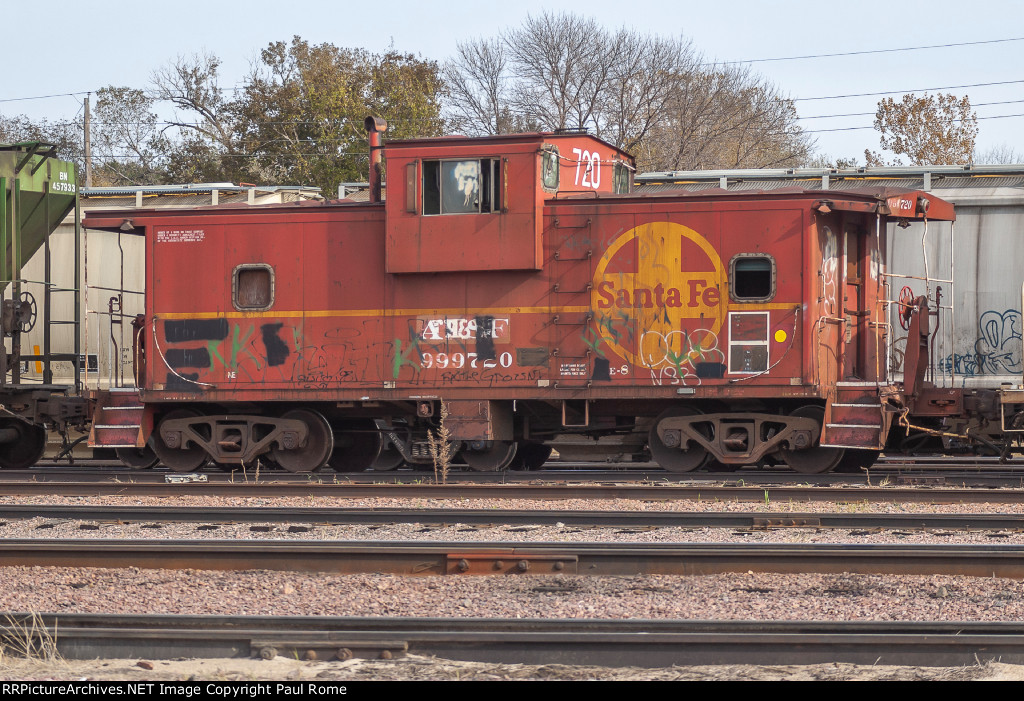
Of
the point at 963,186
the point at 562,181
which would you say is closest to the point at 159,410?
the point at 562,181

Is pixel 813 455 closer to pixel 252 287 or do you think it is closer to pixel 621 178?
pixel 621 178

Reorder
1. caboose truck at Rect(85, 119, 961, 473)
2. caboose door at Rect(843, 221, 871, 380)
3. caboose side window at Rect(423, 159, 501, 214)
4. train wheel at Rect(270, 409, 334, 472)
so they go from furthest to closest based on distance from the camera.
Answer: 1. train wheel at Rect(270, 409, 334, 472)
2. caboose door at Rect(843, 221, 871, 380)
3. caboose side window at Rect(423, 159, 501, 214)
4. caboose truck at Rect(85, 119, 961, 473)

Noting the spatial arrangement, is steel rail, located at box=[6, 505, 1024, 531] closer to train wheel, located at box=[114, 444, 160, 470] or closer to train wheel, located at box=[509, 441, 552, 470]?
train wheel, located at box=[114, 444, 160, 470]

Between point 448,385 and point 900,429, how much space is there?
5653mm

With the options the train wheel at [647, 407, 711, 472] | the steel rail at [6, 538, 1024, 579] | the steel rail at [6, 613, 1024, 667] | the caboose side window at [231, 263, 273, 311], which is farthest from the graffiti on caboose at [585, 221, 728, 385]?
the steel rail at [6, 613, 1024, 667]

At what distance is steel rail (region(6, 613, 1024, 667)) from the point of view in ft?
18.4

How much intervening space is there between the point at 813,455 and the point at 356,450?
6241 millimetres

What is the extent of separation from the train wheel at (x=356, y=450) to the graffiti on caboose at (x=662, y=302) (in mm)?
3716

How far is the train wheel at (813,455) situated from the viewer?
43.8 feet

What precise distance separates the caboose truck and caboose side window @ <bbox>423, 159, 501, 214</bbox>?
0.09 feet

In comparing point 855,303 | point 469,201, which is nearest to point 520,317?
point 469,201

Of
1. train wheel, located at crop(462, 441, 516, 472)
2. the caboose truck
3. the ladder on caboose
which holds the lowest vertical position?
train wheel, located at crop(462, 441, 516, 472)

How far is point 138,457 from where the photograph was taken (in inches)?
607

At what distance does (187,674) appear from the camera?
214 inches
